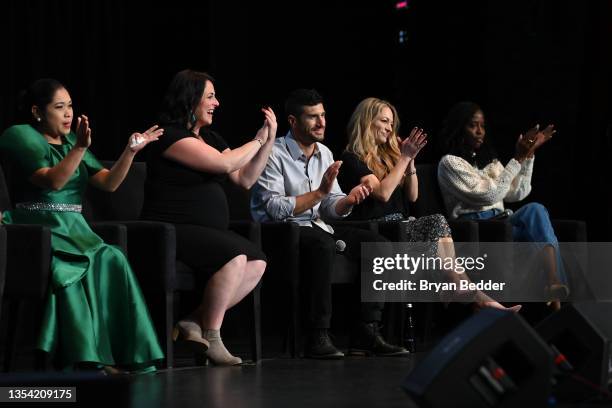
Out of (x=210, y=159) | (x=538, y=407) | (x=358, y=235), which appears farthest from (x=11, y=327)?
(x=538, y=407)

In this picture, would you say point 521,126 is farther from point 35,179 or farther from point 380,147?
point 35,179

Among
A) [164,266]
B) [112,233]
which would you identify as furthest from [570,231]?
[112,233]

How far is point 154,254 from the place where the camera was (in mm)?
4121

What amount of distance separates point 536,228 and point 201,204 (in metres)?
1.65

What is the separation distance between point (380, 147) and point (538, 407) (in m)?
2.69

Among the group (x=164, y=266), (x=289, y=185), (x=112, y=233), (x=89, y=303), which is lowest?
(x=89, y=303)

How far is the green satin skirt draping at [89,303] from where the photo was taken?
12.8ft

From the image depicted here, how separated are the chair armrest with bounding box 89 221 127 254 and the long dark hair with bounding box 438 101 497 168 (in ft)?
6.37

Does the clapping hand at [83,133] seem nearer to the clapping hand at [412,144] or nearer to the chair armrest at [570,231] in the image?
the clapping hand at [412,144]

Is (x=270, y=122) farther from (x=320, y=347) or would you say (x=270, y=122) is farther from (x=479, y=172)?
(x=479, y=172)

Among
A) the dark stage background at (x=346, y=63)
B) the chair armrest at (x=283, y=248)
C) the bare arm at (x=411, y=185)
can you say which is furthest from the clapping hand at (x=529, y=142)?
the chair armrest at (x=283, y=248)

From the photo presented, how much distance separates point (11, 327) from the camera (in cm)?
409

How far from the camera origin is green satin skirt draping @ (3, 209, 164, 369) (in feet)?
12.8

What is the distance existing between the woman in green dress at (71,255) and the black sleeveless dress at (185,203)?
173mm
